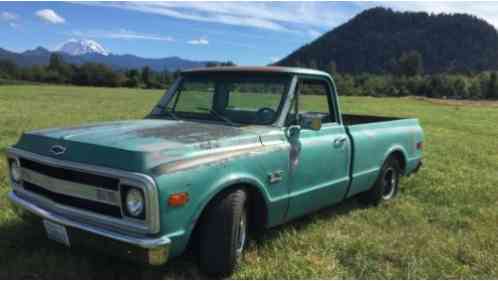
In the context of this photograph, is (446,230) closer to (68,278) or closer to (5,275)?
(68,278)

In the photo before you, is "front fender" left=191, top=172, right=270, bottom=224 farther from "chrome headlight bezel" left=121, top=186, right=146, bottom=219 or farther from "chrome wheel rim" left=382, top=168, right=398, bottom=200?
"chrome wheel rim" left=382, top=168, right=398, bottom=200

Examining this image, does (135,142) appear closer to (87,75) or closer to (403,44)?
(87,75)

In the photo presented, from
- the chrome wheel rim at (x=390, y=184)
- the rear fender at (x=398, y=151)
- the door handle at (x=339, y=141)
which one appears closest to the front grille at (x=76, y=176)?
the door handle at (x=339, y=141)

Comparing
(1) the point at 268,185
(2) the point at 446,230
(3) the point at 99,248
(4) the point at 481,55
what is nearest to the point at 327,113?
(1) the point at 268,185

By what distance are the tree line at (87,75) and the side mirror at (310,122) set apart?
81712mm

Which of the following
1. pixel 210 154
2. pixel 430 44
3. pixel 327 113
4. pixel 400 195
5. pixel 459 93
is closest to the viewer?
pixel 210 154

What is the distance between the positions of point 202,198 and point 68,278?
1.29 m

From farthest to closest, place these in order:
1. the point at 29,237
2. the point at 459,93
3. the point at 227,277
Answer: the point at 459,93 < the point at 29,237 < the point at 227,277

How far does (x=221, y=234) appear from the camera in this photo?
3.21 metres

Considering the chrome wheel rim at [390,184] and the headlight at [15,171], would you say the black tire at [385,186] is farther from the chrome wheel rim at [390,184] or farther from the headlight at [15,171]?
the headlight at [15,171]

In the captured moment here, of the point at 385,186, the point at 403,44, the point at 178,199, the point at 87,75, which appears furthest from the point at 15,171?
the point at 403,44

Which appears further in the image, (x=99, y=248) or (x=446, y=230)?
(x=446, y=230)

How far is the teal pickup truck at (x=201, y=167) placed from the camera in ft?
9.39

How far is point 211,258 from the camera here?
128 inches
